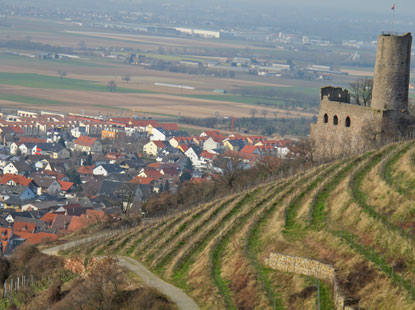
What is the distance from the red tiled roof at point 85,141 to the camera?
408ft

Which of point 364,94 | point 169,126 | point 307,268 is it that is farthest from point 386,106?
point 169,126

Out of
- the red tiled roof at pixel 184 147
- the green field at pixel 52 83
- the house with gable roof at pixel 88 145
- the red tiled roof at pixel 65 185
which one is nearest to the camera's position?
the red tiled roof at pixel 65 185

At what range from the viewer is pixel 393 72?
53531mm

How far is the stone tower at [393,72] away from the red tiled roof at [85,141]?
242 ft

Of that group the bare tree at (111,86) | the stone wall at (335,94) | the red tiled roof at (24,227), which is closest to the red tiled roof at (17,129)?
the red tiled roof at (24,227)

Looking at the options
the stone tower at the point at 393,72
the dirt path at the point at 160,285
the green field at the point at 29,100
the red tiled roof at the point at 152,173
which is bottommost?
the red tiled roof at the point at 152,173

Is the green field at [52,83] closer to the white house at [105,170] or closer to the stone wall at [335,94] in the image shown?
the white house at [105,170]

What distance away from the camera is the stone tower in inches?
2105

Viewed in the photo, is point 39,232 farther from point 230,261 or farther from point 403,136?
point 230,261

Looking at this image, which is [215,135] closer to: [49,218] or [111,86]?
[49,218]

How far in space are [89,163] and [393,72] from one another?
2488 inches

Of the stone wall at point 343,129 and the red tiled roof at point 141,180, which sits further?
the red tiled roof at point 141,180

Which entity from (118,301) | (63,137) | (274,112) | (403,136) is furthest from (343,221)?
(274,112)

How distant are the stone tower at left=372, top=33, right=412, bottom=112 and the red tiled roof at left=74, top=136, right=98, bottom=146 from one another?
73877 mm
